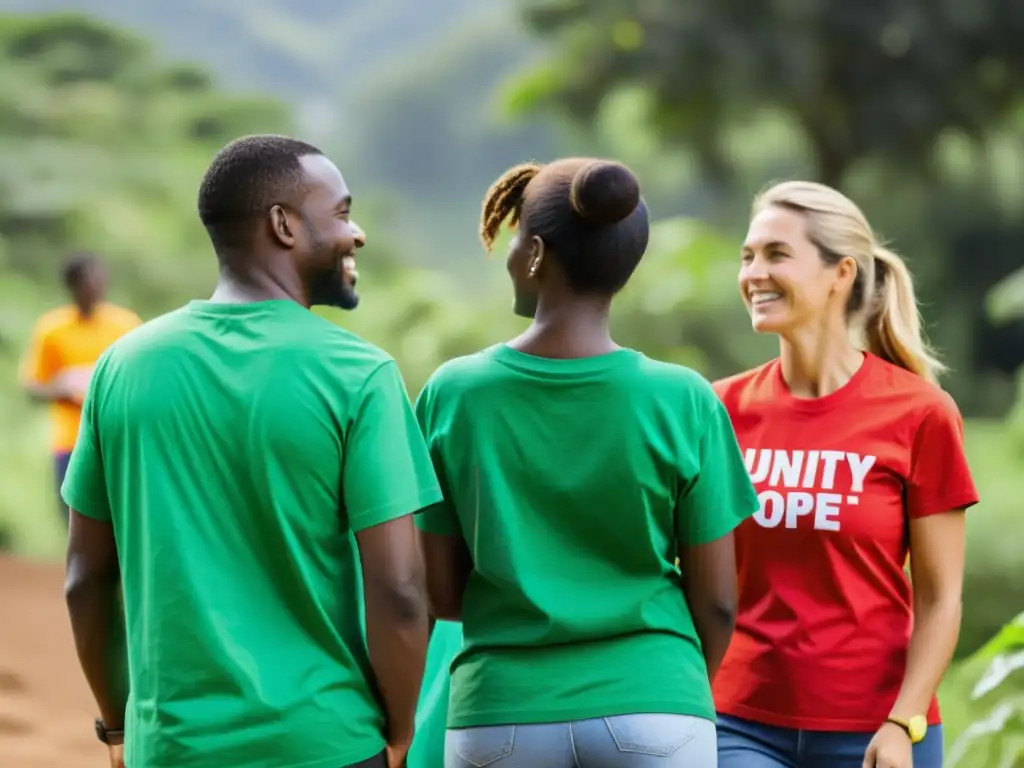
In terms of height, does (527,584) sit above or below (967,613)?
above

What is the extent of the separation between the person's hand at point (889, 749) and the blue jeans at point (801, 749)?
0.05 metres

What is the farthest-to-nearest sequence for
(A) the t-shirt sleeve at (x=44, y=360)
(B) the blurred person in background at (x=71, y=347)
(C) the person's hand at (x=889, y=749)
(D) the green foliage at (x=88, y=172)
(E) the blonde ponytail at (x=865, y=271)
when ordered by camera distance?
(D) the green foliage at (x=88, y=172) → (A) the t-shirt sleeve at (x=44, y=360) → (B) the blurred person in background at (x=71, y=347) → (E) the blonde ponytail at (x=865, y=271) → (C) the person's hand at (x=889, y=749)

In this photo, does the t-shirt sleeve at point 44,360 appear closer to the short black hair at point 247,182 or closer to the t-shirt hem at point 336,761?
the short black hair at point 247,182

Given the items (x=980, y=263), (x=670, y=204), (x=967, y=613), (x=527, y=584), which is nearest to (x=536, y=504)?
(x=527, y=584)

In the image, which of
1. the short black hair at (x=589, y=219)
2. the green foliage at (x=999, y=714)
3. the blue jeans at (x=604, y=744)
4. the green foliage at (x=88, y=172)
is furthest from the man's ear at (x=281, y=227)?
the green foliage at (x=88, y=172)

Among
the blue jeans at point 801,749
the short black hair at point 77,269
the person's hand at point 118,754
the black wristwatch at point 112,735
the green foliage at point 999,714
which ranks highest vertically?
the short black hair at point 77,269

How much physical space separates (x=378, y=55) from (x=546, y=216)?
35790 mm

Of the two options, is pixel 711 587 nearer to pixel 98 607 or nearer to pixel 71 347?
pixel 98 607

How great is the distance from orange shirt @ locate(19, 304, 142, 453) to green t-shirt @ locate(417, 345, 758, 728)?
22.0ft

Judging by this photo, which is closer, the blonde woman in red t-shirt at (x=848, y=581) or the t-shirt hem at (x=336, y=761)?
the t-shirt hem at (x=336, y=761)

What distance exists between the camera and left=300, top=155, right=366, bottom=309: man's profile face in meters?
2.61

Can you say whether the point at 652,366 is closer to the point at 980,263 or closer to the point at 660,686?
the point at 660,686

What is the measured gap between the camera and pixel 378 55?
37531 millimetres

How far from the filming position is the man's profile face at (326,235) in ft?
8.55
